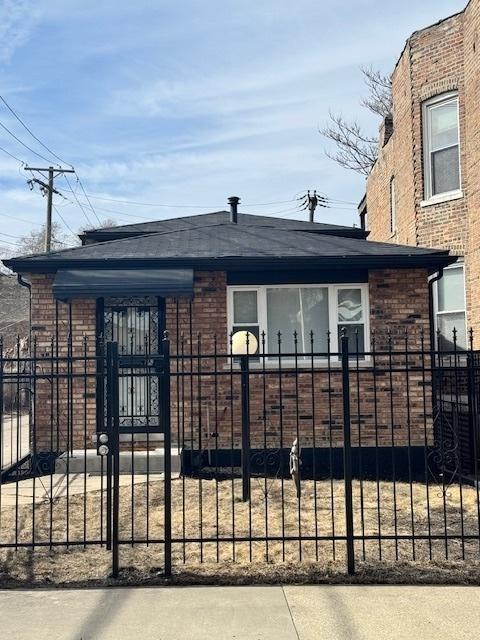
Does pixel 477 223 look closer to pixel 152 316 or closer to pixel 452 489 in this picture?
pixel 452 489

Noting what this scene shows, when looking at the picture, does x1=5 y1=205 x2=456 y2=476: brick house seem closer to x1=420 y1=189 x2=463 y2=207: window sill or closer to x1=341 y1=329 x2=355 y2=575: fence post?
x1=420 y1=189 x2=463 y2=207: window sill

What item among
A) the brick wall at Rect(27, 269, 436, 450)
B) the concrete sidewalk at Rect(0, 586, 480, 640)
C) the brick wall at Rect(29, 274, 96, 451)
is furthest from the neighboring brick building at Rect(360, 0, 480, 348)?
the concrete sidewalk at Rect(0, 586, 480, 640)

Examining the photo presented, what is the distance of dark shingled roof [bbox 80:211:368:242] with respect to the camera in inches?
523

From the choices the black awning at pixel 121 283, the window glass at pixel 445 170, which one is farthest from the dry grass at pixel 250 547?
the window glass at pixel 445 170

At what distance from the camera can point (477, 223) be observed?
33.8ft

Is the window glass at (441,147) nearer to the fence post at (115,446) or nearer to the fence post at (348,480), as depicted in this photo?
the fence post at (348,480)

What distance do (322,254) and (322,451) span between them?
2983 millimetres

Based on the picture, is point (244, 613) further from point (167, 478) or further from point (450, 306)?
point (450, 306)

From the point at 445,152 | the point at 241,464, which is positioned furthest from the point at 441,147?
the point at 241,464

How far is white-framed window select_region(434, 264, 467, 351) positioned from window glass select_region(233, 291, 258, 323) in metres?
4.03

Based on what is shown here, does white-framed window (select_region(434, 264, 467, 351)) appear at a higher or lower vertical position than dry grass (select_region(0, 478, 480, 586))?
higher

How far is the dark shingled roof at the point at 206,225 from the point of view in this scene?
1328cm

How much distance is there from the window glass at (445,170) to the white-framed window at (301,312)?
4.12 m

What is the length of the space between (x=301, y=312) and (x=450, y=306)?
3.74m
